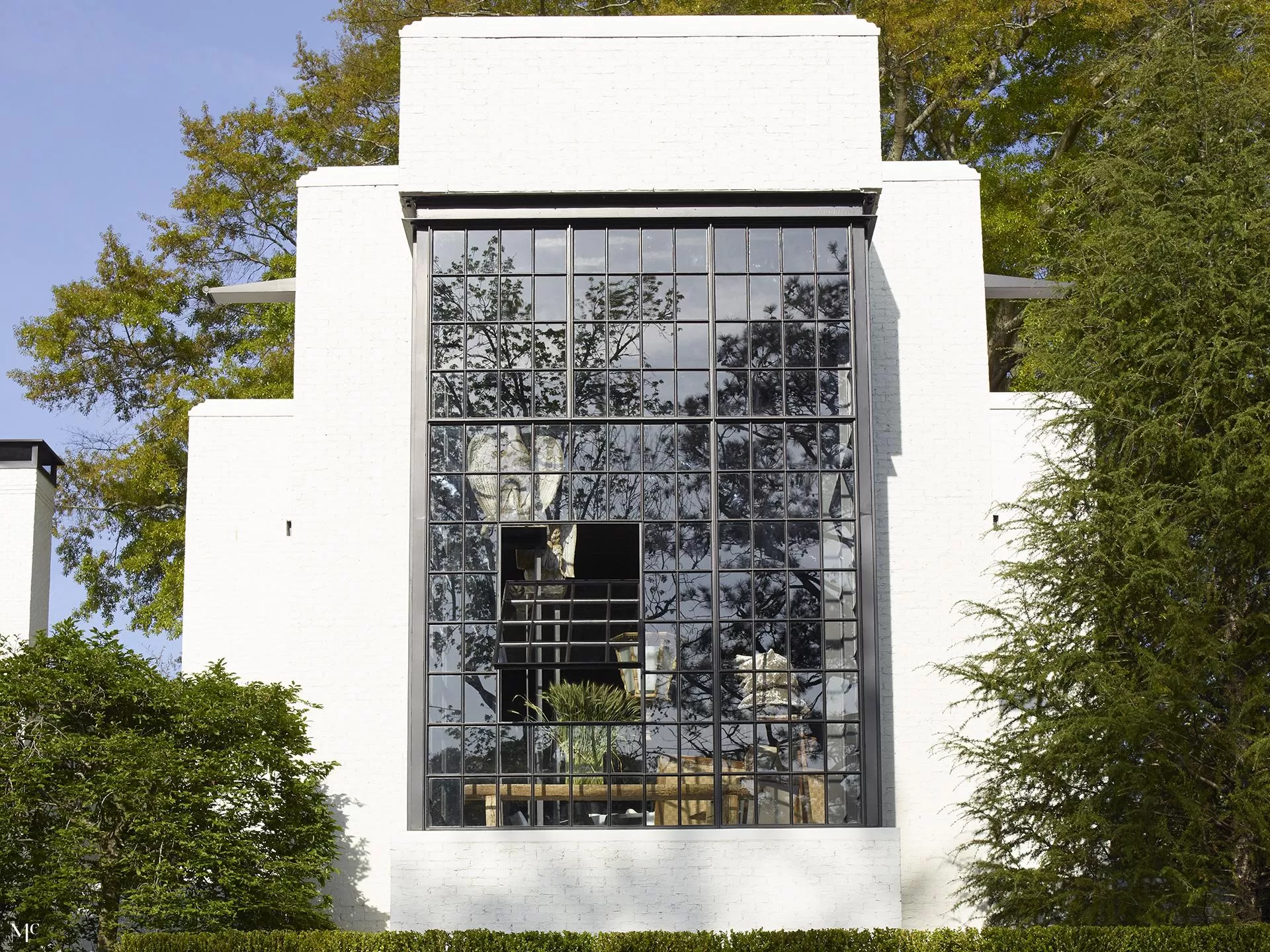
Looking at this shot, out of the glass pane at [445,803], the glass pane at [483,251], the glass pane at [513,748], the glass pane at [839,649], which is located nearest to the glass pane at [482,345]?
the glass pane at [483,251]

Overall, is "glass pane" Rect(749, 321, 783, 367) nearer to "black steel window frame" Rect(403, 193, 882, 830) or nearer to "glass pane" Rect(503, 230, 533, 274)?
"black steel window frame" Rect(403, 193, 882, 830)

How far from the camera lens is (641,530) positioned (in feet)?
40.9

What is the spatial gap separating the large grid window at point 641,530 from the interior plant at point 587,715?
0.06ft

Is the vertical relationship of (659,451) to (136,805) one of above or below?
above

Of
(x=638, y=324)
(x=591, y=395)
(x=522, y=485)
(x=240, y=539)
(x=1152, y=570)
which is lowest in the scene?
(x=1152, y=570)

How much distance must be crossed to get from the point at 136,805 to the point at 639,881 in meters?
3.95

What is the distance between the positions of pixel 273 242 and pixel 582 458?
47.7ft

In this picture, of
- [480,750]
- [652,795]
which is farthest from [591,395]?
[652,795]

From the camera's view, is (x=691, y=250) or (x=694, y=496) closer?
(x=694, y=496)

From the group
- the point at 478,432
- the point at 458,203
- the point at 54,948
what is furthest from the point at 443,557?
the point at 54,948

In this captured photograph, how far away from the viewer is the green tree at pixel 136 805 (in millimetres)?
11320

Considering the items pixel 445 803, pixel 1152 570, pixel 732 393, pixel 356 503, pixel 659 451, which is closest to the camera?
pixel 1152 570

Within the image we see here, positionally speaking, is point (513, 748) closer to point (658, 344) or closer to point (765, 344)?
point (658, 344)

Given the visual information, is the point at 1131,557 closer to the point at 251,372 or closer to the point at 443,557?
the point at 443,557
